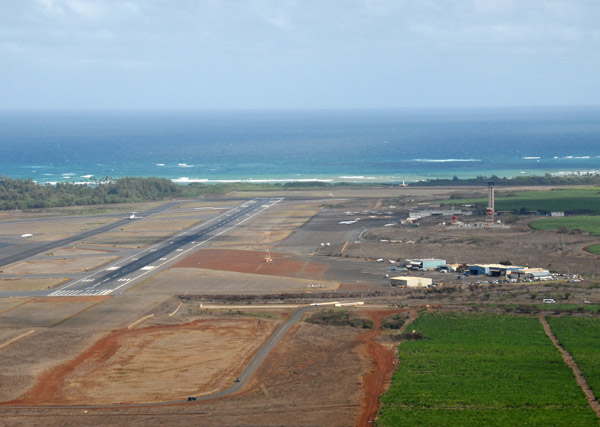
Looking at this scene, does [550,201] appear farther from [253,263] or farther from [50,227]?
[50,227]

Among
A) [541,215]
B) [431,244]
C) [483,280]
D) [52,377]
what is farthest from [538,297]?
[541,215]

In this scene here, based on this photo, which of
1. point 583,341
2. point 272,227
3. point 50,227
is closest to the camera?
point 583,341

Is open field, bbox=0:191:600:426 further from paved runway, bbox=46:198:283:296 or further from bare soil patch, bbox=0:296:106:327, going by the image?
paved runway, bbox=46:198:283:296

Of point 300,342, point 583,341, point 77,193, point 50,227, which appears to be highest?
point 583,341

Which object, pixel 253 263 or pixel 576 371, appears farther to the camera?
pixel 253 263

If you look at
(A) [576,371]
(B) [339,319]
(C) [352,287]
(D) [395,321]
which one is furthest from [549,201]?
(A) [576,371]

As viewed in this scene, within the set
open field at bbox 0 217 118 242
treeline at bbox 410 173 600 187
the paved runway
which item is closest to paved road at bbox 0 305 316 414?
the paved runway

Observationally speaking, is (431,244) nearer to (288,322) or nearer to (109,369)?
(288,322)

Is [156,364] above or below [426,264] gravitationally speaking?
above
